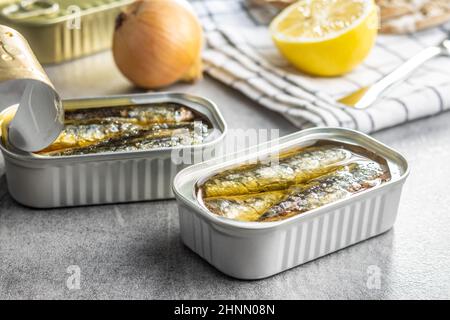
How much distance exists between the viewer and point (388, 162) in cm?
156

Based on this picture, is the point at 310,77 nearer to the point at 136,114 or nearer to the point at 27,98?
the point at 136,114

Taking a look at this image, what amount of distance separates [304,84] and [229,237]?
886 mm

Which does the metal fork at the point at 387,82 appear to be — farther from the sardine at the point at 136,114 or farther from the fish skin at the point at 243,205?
the fish skin at the point at 243,205

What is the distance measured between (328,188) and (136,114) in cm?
53

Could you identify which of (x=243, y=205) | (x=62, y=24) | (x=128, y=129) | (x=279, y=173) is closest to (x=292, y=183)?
(x=279, y=173)

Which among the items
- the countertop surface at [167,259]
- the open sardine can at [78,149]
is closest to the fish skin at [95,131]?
the open sardine can at [78,149]

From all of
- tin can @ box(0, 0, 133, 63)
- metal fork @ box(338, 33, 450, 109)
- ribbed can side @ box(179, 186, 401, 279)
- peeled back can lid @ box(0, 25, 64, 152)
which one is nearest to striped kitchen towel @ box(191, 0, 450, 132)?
metal fork @ box(338, 33, 450, 109)

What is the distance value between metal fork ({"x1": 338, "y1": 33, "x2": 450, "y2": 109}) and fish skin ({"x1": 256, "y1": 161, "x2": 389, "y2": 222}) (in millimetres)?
484

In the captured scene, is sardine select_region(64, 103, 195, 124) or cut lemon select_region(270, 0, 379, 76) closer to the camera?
sardine select_region(64, 103, 195, 124)

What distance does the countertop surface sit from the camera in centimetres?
139

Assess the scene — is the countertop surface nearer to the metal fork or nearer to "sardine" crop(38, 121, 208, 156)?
"sardine" crop(38, 121, 208, 156)

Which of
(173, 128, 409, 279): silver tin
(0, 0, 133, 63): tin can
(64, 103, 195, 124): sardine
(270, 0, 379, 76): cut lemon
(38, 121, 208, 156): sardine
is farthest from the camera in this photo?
(0, 0, 133, 63): tin can

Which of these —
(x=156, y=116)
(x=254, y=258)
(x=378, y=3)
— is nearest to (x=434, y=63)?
(x=378, y=3)

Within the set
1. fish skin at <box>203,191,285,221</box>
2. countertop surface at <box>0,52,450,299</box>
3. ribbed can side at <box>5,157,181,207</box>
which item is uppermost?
fish skin at <box>203,191,285,221</box>
